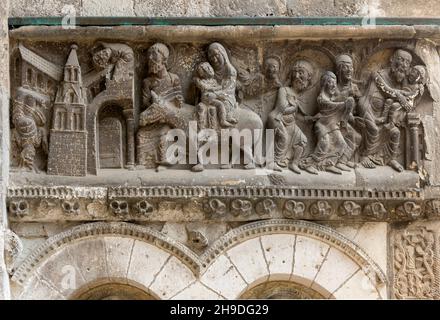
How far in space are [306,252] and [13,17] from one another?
3083 millimetres

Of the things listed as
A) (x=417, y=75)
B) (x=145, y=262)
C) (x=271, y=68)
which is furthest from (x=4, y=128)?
A: (x=417, y=75)

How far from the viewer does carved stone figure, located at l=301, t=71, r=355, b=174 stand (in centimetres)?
1098

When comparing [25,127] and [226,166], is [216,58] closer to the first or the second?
[226,166]

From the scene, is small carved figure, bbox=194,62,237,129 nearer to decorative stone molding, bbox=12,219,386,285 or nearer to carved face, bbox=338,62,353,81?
decorative stone molding, bbox=12,219,386,285

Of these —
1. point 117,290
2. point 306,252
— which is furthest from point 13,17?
point 306,252

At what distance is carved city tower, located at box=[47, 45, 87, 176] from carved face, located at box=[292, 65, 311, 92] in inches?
69.3

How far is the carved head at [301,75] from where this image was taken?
1106 centimetres

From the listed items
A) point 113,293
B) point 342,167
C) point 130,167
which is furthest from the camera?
point 342,167

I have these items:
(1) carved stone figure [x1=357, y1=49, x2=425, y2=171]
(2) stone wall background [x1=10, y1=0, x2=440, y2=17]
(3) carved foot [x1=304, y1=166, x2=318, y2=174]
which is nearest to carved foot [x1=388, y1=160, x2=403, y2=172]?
(1) carved stone figure [x1=357, y1=49, x2=425, y2=171]

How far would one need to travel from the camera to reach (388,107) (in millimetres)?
11047

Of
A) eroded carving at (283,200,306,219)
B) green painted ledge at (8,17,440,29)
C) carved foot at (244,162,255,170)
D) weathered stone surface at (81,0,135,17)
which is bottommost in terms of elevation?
eroded carving at (283,200,306,219)

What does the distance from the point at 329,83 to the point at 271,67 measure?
498 mm

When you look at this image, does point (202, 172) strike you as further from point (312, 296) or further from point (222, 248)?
point (312, 296)
